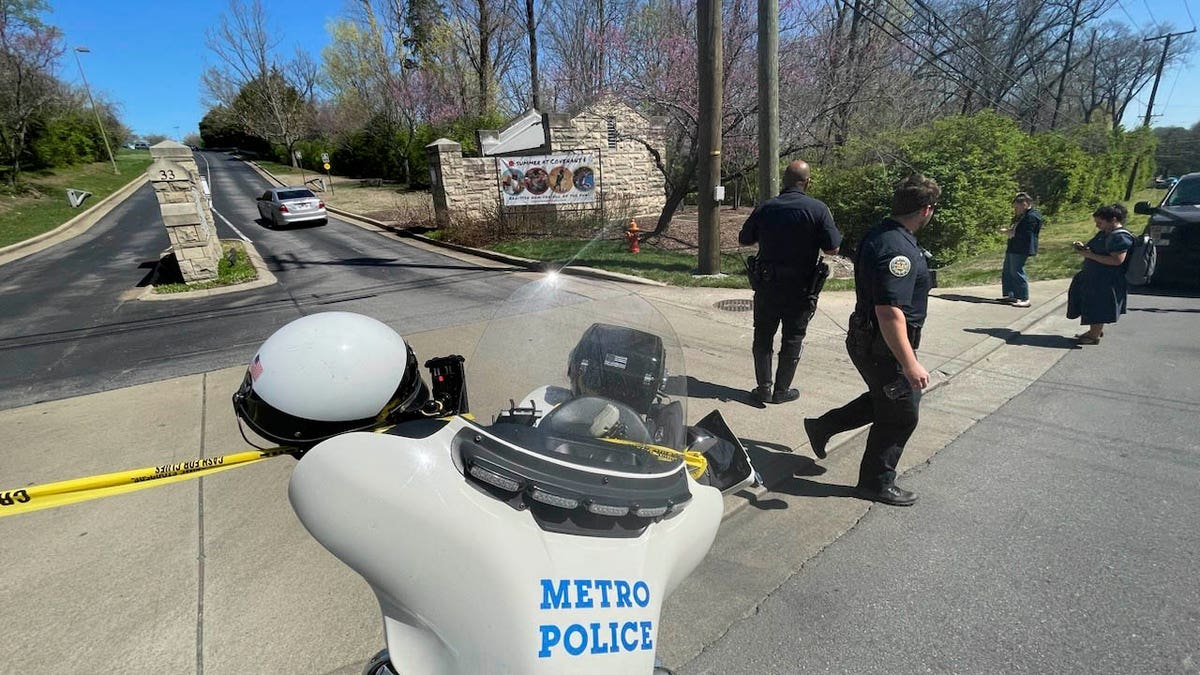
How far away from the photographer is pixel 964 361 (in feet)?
17.7

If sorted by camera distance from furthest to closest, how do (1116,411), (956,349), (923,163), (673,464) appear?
1. (923,163)
2. (956,349)
3. (1116,411)
4. (673,464)

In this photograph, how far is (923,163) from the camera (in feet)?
36.2

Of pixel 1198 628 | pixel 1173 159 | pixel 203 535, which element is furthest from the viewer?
pixel 1173 159

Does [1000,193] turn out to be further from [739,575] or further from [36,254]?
[36,254]

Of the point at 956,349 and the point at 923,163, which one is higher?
the point at 923,163

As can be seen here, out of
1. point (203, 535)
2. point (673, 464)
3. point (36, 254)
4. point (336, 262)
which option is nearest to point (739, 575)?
point (673, 464)

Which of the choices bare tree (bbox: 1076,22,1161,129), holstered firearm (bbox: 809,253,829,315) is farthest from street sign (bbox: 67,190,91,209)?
bare tree (bbox: 1076,22,1161,129)

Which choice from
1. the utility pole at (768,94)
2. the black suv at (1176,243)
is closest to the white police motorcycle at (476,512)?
the utility pole at (768,94)

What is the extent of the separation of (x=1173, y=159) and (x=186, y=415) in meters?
55.9

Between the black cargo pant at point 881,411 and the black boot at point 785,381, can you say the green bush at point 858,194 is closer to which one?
the black boot at point 785,381

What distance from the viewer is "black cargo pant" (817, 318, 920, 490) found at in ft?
9.77

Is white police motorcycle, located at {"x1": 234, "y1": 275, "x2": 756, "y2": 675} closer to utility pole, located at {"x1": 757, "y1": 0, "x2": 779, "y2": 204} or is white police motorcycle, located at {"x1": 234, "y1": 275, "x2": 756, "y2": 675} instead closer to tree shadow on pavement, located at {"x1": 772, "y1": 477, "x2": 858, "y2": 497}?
tree shadow on pavement, located at {"x1": 772, "y1": 477, "x2": 858, "y2": 497}

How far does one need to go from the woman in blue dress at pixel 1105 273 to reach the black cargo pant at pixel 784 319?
11.6 feet

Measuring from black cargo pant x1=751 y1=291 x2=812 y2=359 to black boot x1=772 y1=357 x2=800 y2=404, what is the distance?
0.05 metres
